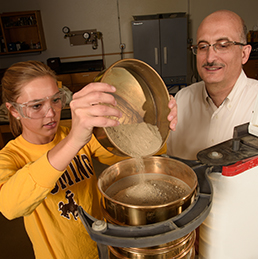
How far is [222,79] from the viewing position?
1312 mm

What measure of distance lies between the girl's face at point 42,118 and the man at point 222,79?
87 centimetres

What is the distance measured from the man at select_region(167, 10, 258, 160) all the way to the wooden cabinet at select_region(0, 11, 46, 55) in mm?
4782

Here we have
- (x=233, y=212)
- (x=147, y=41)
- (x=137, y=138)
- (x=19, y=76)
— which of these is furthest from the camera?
(x=147, y=41)

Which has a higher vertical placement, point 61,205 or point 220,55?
point 220,55

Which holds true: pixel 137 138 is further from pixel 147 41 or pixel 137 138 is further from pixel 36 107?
pixel 147 41

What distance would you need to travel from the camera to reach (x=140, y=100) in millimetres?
854

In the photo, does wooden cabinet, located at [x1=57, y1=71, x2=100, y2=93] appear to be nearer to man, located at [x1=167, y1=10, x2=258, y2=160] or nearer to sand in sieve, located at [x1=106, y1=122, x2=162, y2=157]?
man, located at [x1=167, y1=10, x2=258, y2=160]

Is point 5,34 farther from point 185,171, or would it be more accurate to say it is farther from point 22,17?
point 185,171

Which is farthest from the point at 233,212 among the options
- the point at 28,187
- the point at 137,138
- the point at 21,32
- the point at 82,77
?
the point at 21,32

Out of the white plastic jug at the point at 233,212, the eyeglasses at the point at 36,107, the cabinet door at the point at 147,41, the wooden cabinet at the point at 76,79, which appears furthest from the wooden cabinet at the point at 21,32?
the white plastic jug at the point at 233,212

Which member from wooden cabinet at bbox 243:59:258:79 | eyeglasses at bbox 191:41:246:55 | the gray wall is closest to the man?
eyeglasses at bbox 191:41:246:55

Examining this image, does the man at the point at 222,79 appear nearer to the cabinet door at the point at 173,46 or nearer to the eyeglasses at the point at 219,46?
the eyeglasses at the point at 219,46

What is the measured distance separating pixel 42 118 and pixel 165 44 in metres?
4.12

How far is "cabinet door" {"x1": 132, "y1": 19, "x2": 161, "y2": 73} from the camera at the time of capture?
4465mm
